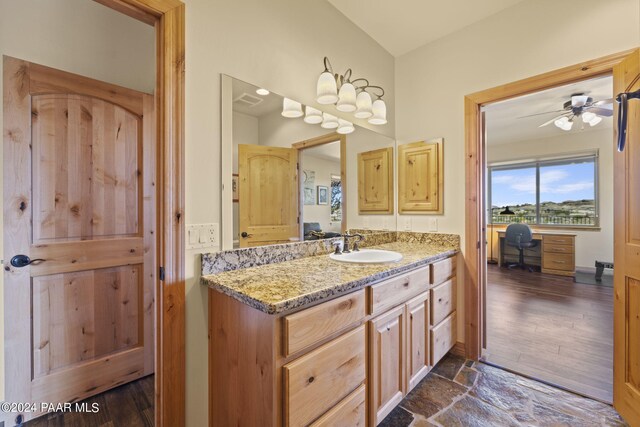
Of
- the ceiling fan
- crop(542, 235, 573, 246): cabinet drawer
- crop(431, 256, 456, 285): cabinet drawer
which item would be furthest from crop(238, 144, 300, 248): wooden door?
crop(542, 235, 573, 246): cabinet drawer

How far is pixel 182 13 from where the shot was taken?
1.22 m

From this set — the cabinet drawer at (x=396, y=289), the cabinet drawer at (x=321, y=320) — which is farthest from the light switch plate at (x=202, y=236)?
the cabinet drawer at (x=396, y=289)

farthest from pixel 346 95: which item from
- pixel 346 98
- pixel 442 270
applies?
pixel 442 270

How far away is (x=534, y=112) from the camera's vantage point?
13.0ft

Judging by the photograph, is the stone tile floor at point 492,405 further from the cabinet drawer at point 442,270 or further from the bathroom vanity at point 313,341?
the cabinet drawer at point 442,270

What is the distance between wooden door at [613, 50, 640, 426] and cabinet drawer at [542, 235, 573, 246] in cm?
411

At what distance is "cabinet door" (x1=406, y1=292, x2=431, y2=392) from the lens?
1.63m

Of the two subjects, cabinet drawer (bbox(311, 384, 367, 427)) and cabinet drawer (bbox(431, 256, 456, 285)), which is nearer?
cabinet drawer (bbox(311, 384, 367, 427))

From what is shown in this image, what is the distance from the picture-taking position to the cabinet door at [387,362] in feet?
4.42

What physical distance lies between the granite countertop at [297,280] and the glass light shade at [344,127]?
3.21ft

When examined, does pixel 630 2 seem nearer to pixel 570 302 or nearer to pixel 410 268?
pixel 410 268

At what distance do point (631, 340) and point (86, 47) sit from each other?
3.58 m

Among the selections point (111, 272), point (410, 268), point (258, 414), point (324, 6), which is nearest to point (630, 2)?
point (324, 6)

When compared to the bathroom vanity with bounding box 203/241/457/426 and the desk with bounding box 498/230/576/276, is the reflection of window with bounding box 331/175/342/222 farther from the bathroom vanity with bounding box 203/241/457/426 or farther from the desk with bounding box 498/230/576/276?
the desk with bounding box 498/230/576/276
